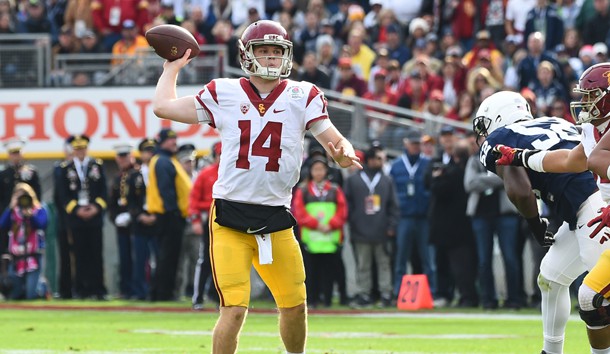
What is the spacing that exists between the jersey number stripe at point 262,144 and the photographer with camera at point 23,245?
9.40 meters

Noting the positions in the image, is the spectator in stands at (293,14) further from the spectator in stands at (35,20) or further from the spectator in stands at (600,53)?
the spectator in stands at (600,53)

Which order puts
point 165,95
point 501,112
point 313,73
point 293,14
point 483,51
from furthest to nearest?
point 293,14
point 313,73
point 483,51
point 501,112
point 165,95

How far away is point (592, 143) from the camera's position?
24.1ft

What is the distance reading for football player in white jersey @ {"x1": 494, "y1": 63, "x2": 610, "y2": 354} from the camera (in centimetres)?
717

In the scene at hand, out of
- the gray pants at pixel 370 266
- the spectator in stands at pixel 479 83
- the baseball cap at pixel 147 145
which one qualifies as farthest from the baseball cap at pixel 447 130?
the baseball cap at pixel 147 145

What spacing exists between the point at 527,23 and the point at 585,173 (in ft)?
35.7

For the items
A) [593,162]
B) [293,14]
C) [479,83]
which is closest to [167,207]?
[479,83]

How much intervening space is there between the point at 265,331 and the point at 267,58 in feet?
15.0

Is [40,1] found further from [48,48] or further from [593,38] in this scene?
[593,38]

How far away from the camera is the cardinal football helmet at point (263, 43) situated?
7247mm

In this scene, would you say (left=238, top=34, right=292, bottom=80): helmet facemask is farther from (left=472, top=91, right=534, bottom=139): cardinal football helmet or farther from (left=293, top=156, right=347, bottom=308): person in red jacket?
(left=293, top=156, right=347, bottom=308): person in red jacket

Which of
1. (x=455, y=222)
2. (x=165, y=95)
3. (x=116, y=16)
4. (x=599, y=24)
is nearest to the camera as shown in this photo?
(x=165, y=95)

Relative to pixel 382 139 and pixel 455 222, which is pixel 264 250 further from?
pixel 382 139

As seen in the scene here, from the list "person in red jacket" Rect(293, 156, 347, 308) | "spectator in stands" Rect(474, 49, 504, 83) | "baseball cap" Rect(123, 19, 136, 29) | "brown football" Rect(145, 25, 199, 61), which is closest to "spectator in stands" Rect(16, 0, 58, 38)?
"baseball cap" Rect(123, 19, 136, 29)
